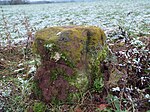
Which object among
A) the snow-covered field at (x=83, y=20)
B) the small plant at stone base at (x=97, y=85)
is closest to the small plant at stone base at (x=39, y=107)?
the small plant at stone base at (x=97, y=85)

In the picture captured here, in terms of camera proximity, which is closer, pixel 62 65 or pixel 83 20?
pixel 62 65

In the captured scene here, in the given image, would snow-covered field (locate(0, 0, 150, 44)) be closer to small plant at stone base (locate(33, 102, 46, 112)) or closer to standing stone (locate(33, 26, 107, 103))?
standing stone (locate(33, 26, 107, 103))

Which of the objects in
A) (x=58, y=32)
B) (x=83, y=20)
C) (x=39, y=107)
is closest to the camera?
(x=39, y=107)

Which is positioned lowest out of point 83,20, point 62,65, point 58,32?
point 83,20

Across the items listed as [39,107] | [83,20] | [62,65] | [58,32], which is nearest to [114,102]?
[62,65]

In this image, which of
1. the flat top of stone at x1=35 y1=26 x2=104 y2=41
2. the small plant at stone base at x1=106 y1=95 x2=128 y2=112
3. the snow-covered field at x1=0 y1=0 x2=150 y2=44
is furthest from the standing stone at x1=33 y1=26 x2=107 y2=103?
the snow-covered field at x1=0 y1=0 x2=150 y2=44

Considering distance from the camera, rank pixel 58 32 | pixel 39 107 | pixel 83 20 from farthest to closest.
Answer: pixel 83 20
pixel 58 32
pixel 39 107

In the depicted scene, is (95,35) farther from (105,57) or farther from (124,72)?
(124,72)

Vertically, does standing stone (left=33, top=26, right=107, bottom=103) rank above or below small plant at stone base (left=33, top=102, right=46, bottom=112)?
above

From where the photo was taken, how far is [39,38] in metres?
2.74

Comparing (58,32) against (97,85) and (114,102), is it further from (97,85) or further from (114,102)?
(114,102)

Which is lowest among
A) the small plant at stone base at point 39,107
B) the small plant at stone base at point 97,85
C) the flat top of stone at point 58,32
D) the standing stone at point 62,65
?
the small plant at stone base at point 39,107

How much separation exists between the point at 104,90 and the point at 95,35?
56cm

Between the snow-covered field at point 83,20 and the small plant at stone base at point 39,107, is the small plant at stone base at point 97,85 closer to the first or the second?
the small plant at stone base at point 39,107
